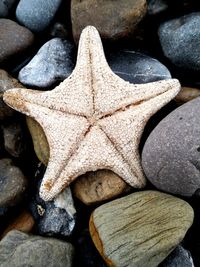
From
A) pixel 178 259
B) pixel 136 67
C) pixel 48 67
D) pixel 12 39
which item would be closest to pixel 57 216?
pixel 178 259

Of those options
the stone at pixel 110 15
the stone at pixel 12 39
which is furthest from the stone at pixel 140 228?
the stone at pixel 12 39

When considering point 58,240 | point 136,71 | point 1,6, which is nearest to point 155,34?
point 136,71

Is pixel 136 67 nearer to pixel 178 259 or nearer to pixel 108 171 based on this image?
pixel 108 171

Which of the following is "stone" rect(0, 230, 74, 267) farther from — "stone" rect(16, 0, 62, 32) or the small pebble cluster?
"stone" rect(16, 0, 62, 32)

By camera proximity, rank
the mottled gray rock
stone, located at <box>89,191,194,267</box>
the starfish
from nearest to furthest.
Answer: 1. stone, located at <box>89,191,194,267</box>
2. the starfish
3. the mottled gray rock

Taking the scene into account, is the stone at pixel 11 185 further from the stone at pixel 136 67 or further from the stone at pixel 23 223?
the stone at pixel 136 67

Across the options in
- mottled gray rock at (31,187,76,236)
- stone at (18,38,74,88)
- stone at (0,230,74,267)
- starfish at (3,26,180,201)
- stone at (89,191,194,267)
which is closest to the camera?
stone at (89,191,194,267)

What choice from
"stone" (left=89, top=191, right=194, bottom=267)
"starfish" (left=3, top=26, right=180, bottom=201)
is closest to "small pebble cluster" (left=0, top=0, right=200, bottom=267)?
"stone" (left=89, top=191, right=194, bottom=267)
